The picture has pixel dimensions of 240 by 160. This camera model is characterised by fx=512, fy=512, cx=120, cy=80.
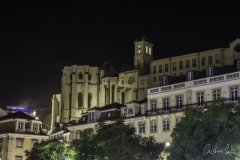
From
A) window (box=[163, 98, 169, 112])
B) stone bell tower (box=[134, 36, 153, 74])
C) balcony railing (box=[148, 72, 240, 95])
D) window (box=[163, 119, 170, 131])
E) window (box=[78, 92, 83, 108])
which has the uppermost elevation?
stone bell tower (box=[134, 36, 153, 74])

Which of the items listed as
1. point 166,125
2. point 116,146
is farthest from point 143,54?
point 116,146

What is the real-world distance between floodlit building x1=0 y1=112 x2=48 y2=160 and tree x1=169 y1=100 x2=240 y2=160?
180 feet

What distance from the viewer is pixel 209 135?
5122 centimetres

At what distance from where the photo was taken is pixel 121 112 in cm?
9125

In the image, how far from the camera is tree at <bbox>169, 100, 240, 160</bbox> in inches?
1912

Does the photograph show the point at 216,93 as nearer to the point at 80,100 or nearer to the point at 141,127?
the point at 141,127

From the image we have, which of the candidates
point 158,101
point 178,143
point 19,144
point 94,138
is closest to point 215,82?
point 158,101

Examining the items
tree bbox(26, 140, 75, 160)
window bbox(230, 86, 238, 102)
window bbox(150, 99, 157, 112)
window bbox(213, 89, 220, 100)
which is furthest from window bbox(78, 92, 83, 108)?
window bbox(230, 86, 238, 102)

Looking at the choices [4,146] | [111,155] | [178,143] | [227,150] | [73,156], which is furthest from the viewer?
[4,146]

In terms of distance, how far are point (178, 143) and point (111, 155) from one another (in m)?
13.5

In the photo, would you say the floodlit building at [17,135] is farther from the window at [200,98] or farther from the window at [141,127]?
the window at [200,98]

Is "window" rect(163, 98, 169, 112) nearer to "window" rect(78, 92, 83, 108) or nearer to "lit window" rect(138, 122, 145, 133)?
"lit window" rect(138, 122, 145, 133)

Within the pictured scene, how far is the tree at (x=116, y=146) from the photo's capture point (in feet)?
210

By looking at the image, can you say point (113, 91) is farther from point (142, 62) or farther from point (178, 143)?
point (178, 143)
